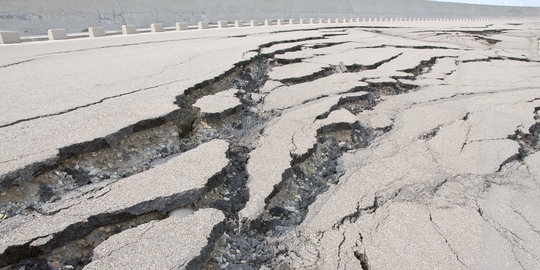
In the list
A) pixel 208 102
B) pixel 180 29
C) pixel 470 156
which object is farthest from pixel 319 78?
pixel 180 29

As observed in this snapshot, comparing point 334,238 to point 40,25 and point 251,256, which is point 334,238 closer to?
point 251,256

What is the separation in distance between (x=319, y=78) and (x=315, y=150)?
1.79 meters

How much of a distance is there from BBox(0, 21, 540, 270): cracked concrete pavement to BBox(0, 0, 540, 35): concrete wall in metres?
10.2

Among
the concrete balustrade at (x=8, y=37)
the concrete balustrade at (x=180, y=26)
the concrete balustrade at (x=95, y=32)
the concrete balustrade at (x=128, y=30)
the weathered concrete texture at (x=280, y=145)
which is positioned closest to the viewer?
the weathered concrete texture at (x=280, y=145)

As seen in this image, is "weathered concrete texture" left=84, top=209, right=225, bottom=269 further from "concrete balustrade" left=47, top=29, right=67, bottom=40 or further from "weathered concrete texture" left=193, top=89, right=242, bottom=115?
"concrete balustrade" left=47, top=29, right=67, bottom=40

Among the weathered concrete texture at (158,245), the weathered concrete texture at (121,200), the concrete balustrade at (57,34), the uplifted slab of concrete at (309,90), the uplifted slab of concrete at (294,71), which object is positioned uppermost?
the concrete balustrade at (57,34)

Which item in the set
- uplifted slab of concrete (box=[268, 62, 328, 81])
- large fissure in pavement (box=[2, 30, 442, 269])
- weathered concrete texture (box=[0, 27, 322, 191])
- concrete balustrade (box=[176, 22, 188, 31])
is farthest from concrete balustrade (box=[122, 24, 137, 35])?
large fissure in pavement (box=[2, 30, 442, 269])

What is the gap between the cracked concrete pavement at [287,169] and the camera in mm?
1451

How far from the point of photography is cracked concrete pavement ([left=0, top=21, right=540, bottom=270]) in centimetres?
145

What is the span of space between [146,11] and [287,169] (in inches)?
616

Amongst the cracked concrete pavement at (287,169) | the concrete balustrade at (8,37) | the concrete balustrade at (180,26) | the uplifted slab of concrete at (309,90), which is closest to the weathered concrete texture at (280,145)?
the cracked concrete pavement at (287,169)

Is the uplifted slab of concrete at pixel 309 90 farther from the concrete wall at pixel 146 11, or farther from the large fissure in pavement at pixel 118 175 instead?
the concrete wall at pixel 146 11

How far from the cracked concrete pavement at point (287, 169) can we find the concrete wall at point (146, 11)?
10205 mm

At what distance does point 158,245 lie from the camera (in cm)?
138
